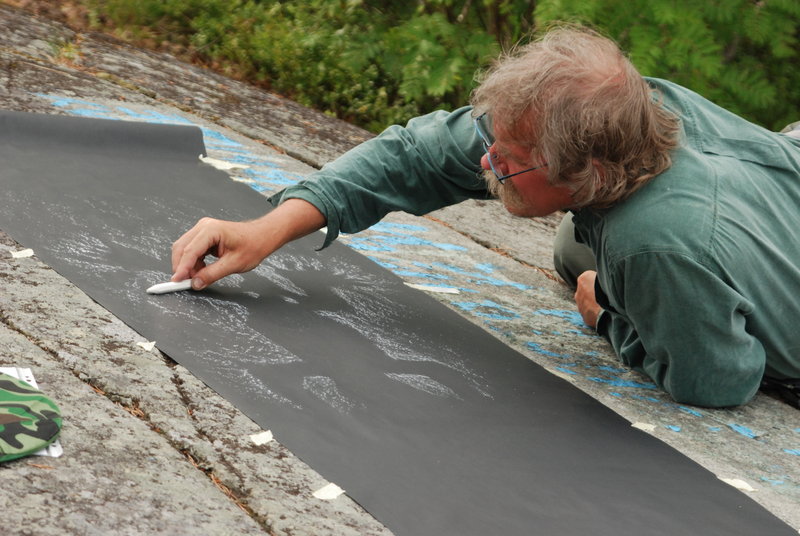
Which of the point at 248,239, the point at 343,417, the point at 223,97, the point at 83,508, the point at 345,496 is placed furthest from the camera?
the point at 223,97

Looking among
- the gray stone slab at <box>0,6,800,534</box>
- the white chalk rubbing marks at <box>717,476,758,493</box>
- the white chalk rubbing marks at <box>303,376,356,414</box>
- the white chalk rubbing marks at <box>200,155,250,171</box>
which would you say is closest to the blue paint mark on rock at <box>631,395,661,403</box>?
the gray stone slab at <box>0,6,800,534</box>

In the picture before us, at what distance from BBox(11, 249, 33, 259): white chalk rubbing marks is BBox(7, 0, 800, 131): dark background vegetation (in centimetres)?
179

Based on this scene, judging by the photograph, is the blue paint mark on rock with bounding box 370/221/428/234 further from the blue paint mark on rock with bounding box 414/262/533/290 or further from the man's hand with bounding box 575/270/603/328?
the man's hand with bounding box 575/270/603/328

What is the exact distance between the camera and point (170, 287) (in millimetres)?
2086

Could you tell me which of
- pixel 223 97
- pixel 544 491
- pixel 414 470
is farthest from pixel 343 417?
pixel 223 97

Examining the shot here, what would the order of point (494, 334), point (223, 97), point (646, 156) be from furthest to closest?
point (223, 97)
point (494, 334)
point (646, 156)

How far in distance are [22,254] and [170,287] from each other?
0.34 m

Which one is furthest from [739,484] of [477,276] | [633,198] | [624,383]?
[477,276]

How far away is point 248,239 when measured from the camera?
6.95 ft

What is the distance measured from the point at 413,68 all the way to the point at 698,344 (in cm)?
258

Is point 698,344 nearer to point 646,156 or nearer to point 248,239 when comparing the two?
point 646,156

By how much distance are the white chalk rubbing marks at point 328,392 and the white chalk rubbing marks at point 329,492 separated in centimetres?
27

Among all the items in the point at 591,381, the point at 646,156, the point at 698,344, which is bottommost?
the point at 591,381

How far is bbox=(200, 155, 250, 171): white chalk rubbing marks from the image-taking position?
10.1 feet
